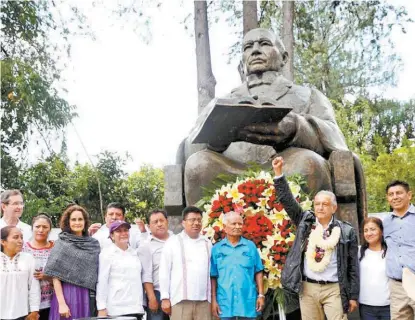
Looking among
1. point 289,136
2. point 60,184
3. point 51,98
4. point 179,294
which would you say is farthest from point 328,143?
point 60,184

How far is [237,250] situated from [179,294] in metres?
0.49

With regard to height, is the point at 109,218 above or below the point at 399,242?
above

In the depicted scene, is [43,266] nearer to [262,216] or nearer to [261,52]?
[262,216]

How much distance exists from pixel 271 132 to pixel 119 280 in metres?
1.81

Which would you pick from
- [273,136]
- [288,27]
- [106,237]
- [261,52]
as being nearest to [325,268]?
[273,136]

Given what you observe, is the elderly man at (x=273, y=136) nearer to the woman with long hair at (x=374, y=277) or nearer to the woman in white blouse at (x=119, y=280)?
the woman with long hair at (x=374, y=277)

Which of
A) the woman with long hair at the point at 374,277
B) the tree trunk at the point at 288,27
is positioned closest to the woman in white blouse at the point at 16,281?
the woman with long hair at the point at 374,277

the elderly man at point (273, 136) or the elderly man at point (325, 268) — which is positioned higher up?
the elderly man at point (273, 136)

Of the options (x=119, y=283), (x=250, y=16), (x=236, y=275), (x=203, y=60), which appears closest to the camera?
(x=236, y=275)

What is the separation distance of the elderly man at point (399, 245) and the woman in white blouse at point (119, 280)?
170 centimetres

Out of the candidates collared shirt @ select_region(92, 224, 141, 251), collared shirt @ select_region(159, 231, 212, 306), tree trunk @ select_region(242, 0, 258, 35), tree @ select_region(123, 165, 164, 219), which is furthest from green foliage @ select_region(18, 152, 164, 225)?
collared shirt @ select_region(159, 231, 212, 306)

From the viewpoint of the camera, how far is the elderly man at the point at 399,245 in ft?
13.1

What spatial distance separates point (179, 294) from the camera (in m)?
4.18

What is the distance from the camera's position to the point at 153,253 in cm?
467
